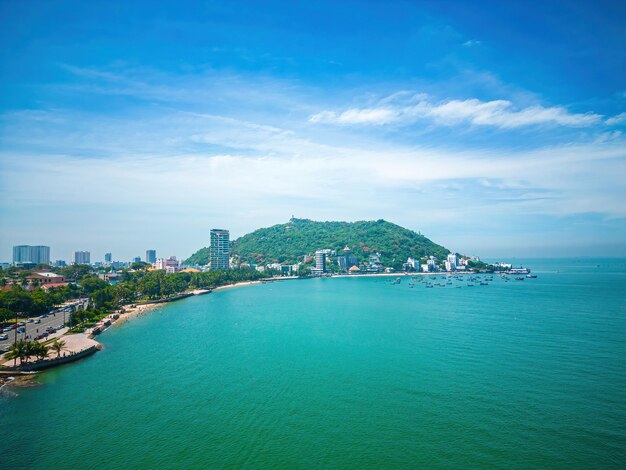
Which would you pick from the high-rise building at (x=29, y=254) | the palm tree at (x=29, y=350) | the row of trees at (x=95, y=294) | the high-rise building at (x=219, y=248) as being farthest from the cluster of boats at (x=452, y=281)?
the high-rise building at (x=29, y=254)

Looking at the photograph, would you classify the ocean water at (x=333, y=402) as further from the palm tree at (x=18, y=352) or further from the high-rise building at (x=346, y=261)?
the high-rise building at (x=346, y=261)

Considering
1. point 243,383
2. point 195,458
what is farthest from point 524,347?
point 195,458

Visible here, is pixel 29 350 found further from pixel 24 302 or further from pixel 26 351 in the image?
pixel 24 302

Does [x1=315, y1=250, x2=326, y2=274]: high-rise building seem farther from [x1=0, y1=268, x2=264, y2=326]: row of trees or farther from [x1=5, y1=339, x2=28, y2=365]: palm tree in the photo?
[x1=5, y1=339, x2=28, y2=365]: palm tree

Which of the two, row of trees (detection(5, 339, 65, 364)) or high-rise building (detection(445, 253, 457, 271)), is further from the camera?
high-rise building (detection(445, 253, 457, 271))

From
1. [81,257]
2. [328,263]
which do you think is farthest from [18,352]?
[81,257]

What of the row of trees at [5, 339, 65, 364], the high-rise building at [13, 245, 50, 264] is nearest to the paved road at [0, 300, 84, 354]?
the row of trees at [5, 339, 65, 364]
